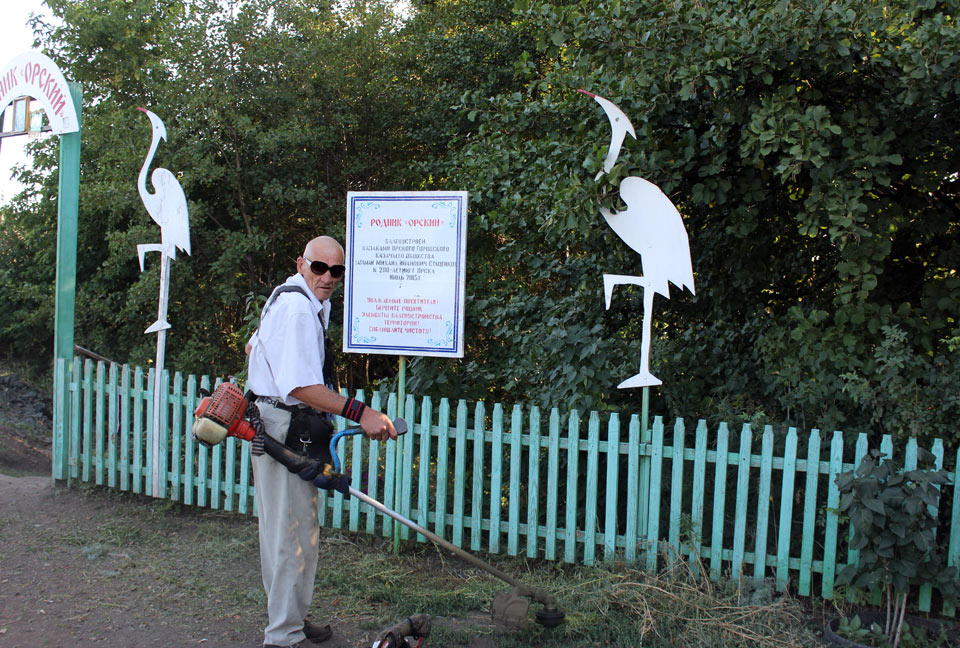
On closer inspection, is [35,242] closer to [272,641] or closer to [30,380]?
[30,380]

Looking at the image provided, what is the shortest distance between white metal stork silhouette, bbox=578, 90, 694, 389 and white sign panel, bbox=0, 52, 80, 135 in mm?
4800

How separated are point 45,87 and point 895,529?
24.1ft

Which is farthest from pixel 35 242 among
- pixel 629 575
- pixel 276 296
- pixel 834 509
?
pixel 834 509

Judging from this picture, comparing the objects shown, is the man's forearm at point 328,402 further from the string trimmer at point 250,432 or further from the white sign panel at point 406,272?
the white sign panel at point 406,272

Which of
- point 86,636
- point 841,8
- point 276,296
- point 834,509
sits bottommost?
point 86,636

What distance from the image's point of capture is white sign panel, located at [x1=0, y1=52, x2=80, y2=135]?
7.00 meters

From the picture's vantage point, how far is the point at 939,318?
16.0 ft

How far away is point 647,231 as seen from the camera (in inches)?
185

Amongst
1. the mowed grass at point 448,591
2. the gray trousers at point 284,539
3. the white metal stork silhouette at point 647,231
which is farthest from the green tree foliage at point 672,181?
the gray trousers at point 284,539

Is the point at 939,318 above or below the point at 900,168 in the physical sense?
below

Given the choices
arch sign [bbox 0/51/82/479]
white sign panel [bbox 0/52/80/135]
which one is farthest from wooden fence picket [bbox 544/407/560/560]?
white sign panel [bbox 0/52/80/135]

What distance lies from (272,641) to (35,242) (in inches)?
421

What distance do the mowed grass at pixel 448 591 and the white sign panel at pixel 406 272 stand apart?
4.60 ft

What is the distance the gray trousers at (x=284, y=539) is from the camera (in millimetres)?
3783
